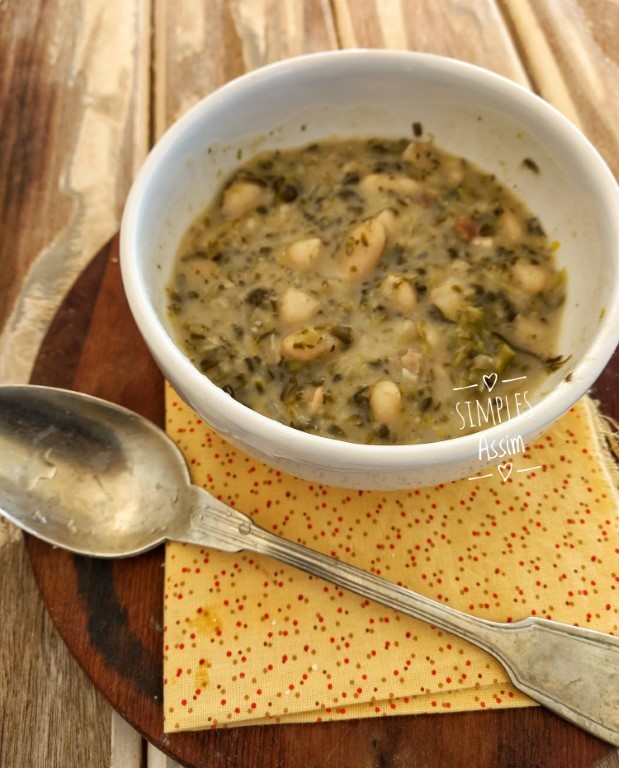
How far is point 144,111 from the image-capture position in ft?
4.94

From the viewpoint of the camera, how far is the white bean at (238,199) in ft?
3.44

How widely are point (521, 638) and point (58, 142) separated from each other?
134 centimetres

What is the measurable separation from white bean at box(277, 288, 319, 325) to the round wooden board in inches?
9.6

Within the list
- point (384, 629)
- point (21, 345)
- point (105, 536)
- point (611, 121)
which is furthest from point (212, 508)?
point (611, 121)

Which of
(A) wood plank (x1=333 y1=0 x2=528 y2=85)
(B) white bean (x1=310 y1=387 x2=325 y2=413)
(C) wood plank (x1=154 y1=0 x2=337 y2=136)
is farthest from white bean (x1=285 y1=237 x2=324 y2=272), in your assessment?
(A) wood plank (x1=333 y1=0 x2=528 y2=85)

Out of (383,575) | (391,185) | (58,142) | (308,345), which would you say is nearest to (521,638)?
A: (383,575)

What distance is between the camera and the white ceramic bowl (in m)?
0.71

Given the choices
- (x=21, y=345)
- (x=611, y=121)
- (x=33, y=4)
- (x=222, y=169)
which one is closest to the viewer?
(x=222, y=169)

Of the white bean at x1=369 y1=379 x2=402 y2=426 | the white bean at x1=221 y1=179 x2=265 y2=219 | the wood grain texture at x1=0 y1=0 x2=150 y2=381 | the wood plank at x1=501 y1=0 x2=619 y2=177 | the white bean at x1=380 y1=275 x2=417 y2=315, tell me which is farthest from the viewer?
the wood plank at x1=501 y1=0 x2=619 y2=177

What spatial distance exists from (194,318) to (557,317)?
1.70 feet

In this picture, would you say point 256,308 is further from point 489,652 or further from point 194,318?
point 489,652

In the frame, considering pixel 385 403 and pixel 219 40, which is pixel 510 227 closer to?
pixel 385 403

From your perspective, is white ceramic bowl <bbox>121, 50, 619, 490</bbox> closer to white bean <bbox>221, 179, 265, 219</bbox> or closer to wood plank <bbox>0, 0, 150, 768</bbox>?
white bean <bbox>221, 179, 265, 219</bbox>

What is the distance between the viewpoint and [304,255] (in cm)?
98
